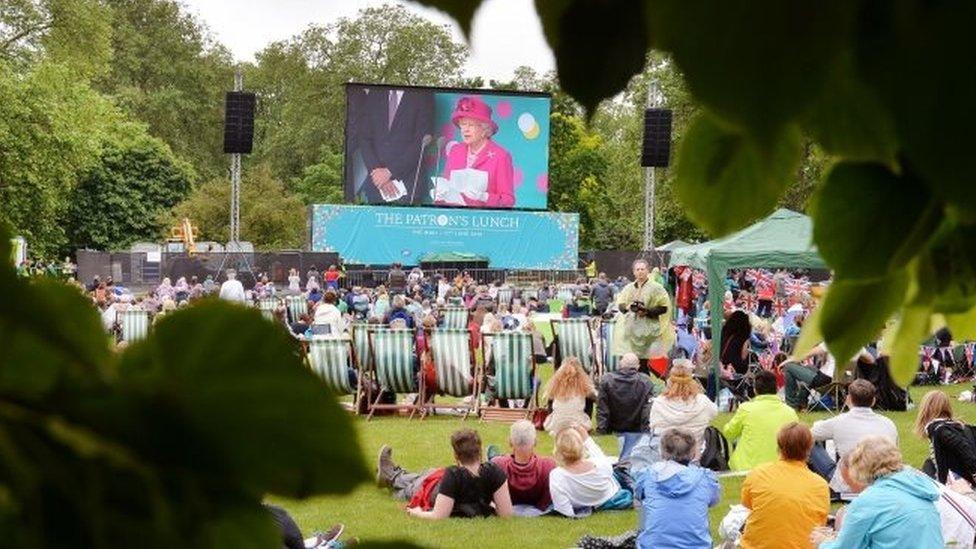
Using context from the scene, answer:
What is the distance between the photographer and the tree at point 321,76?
3866cm

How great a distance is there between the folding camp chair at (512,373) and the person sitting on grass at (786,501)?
5.54 metres

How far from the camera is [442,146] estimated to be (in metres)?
35.5

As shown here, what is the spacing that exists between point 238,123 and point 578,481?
25.5 meters

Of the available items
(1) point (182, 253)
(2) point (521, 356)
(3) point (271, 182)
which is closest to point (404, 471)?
(2) point (521, 356)

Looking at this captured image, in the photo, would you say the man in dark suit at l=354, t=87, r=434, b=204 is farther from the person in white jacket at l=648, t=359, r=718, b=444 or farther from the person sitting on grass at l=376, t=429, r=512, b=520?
the person sitting on grass at l=376, t=429, r=512, b=520

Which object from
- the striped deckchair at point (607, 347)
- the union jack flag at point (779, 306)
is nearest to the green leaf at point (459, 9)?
the striped deckchair at point (607, 347)

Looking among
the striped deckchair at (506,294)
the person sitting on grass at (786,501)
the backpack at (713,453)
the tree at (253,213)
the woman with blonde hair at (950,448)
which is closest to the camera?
the person sitting on grass at (786,501)

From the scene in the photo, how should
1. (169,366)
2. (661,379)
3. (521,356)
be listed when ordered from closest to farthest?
(169,366)
(521,356)
(661,379)

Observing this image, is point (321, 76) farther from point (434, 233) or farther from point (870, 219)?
point (870, 219)

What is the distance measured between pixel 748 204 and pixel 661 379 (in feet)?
42.0

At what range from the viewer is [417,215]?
3594 cm

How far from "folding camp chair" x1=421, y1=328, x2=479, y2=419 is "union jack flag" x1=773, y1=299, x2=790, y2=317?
9087mm

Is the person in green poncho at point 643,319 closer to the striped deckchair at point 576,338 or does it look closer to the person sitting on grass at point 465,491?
the striped deckchair at point 576,338

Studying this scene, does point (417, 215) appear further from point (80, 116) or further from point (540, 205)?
point (80, 116)
